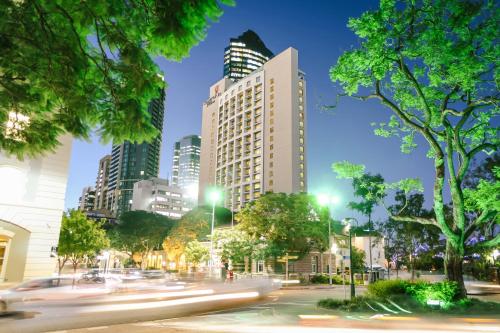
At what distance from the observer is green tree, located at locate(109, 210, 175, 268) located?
8369 cm

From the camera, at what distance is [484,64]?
57.9 feet

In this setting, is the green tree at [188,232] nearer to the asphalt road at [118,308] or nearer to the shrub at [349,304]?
the asphalt road at [118,308]

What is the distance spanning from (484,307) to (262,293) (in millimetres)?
12543

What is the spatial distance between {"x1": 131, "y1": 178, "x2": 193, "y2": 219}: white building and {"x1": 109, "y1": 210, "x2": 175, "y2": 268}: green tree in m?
75.9

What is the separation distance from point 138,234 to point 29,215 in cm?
5901

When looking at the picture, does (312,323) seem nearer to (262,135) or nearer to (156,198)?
(262,135)

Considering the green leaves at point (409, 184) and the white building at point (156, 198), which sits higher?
the white building at point (156, 198)

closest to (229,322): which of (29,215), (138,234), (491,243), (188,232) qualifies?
(491,243)

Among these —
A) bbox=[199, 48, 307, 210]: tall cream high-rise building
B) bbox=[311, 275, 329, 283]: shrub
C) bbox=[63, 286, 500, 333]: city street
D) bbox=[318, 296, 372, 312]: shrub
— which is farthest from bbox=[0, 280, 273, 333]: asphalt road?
bbox=[199, 48, 307, 210]: tall cream high-rise building

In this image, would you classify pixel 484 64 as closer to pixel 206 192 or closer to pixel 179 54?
pixel 179 54

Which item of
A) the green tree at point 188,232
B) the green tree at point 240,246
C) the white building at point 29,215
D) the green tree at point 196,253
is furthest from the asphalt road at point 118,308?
the green tree at point 188,232

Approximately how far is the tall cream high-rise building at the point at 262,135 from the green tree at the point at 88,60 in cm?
8760

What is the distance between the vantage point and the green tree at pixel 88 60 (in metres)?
5.47

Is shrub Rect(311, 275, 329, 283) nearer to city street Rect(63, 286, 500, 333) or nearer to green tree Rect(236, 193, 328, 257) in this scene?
green tree Rect(236, 193, 328, 257)
